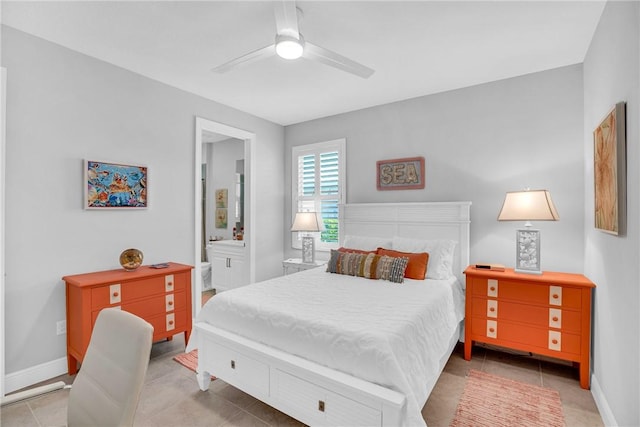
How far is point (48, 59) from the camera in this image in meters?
2.60

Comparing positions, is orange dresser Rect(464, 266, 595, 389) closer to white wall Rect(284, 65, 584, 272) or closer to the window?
white wall Rect(284, 65, 584, 272)

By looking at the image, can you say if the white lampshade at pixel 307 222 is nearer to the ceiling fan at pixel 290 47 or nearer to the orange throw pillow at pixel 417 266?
the orange throw pillow at pixel 417 266

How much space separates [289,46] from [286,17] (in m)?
0.16

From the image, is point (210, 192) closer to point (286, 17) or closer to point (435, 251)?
point (435, 251)

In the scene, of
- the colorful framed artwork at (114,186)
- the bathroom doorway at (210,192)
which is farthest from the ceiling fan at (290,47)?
the bathroom doorway at (210,192)

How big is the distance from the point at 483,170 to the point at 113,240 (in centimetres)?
374

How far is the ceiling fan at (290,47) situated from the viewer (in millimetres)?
1968

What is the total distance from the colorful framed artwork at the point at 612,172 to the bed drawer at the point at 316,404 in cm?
172

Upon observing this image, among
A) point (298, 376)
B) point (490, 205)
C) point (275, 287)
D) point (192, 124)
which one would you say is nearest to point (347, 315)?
point (298, 376)

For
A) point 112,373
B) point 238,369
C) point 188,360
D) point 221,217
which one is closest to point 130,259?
point 188,360

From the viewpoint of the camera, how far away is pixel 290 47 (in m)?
2.10

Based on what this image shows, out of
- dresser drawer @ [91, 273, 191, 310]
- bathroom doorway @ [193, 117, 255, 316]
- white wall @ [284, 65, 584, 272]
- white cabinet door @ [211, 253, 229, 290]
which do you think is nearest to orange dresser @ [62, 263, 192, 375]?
dresser drawer @ [91, 273, 191, 310]

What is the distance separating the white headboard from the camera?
335 centimetres

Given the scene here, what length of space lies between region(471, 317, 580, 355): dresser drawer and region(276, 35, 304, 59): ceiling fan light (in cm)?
267
